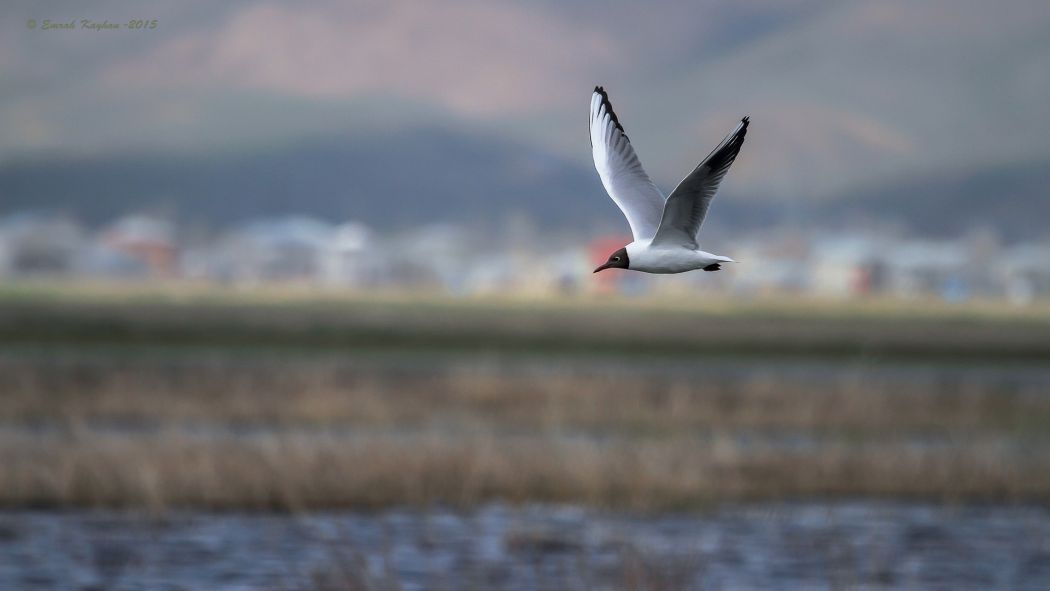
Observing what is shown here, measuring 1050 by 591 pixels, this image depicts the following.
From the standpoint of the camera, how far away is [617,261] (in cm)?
673

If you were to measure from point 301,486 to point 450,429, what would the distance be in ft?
26.2

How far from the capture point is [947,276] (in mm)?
140125

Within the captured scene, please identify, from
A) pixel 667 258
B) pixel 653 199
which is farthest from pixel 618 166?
pixel 667 258

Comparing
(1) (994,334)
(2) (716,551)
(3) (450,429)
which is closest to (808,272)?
(1) (994,334)

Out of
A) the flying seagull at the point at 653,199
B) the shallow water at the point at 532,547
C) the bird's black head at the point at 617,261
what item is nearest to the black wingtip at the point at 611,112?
the flying seagull at the point at 653,199

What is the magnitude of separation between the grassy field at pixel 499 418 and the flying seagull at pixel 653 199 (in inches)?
515

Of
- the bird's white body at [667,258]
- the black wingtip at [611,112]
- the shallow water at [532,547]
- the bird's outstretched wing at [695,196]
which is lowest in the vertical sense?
the shallow water at [532,547]

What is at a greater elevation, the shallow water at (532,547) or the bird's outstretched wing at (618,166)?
the bird's outstretched wing at (618,166)

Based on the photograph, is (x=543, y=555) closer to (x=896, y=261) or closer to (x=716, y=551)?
(x=716, y=551)

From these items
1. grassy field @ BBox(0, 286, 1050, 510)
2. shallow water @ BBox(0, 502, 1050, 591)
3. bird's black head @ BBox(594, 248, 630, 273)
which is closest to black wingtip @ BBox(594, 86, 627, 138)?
bird's black head @ BBox(594, 248, 630, 273)

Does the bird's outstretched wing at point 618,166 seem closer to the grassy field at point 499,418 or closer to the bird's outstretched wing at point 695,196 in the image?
the bird's outstretched wing at point 695,196

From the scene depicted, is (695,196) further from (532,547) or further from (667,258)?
(532,547)

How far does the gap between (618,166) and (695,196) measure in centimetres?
78

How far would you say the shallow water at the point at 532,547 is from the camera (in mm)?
16500
